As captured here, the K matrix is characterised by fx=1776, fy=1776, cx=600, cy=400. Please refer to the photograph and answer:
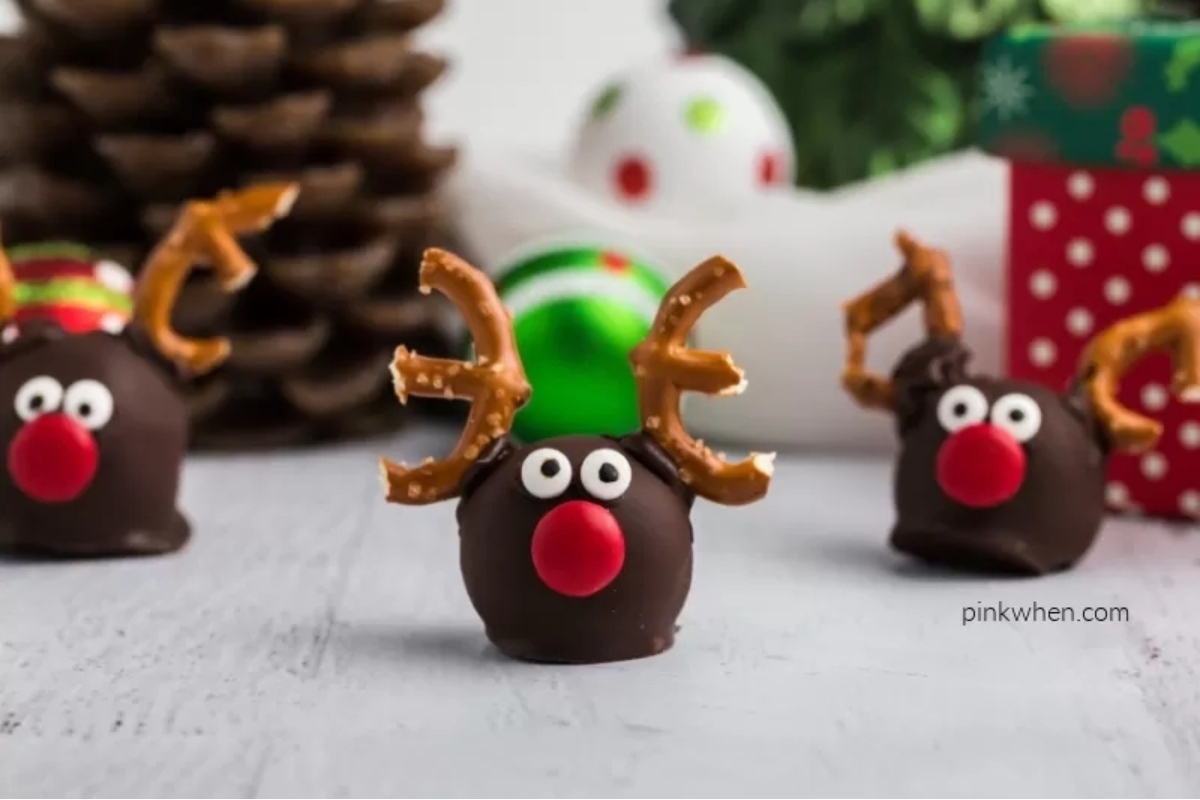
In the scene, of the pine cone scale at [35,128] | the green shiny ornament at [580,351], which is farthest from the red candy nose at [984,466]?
the pine cone scale at [35,128]

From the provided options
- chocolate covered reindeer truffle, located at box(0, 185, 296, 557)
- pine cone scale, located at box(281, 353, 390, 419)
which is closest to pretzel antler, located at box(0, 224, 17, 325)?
chocolate covered reindeer truffle, located at box(0, 185, 296, 557)

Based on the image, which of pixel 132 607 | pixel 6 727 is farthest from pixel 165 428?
pixel 6 727

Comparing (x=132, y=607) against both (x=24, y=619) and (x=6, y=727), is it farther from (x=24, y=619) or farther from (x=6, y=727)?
(x=6, y=727)

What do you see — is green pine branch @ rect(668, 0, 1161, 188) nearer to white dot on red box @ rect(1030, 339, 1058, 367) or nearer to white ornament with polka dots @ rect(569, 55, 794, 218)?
white ornament with polka dots @ rect(569, 55, 794, 218)

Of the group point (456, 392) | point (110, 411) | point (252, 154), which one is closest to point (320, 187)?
point (252, 154)

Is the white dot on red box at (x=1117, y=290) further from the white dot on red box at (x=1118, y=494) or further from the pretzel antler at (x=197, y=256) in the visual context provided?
the pretzel antler at (x=197, y=256)

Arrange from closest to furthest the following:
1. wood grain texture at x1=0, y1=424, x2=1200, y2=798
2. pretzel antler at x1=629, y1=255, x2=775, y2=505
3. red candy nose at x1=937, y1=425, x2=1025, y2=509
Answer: wood grain texture at x1=0, y1=424, x2=1200, y2=798, pretzel antler at x1=629, y1=255, x2=775, y2=505, red candy nose at x1=937, y1=425, x2=1025, y2=509
